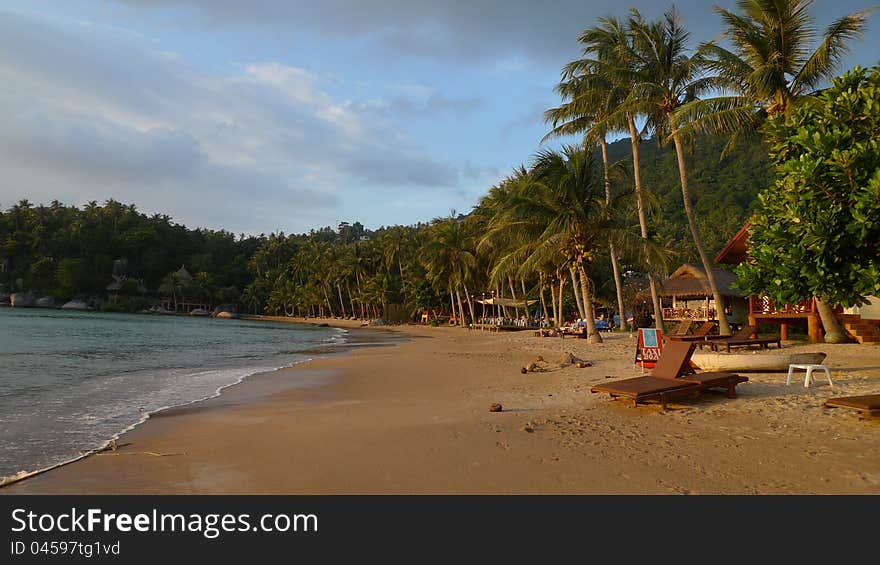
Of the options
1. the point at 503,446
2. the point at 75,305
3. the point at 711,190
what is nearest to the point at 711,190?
the point at 711,190

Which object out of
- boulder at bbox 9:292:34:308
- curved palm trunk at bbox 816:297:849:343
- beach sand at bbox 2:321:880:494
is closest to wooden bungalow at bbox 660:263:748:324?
curved palm trunk at bbox 816:297:849:343

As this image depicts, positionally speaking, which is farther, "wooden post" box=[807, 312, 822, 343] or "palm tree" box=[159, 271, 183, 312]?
"palm tree" box=[159, 271, 183, 312]

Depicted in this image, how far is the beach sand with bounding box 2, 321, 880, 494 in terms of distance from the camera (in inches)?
172

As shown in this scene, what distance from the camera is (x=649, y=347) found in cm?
1055

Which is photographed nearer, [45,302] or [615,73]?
[615,73]

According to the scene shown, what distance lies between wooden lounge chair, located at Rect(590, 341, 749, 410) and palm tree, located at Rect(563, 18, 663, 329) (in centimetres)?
1108

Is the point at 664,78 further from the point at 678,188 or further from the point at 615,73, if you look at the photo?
the point at 678,188

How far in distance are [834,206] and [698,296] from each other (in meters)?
27.8

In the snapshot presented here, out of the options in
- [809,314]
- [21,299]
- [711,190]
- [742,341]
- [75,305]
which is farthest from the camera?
[75,305]

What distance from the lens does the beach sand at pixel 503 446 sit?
4367 mm

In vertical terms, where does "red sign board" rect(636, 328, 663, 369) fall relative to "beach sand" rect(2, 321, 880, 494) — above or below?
above

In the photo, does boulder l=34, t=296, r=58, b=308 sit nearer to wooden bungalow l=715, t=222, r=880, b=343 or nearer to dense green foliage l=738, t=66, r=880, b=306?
wooden bungalow l=715, t=222, r=880, b=343

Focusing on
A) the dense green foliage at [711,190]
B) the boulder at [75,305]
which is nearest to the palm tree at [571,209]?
the dense green foliage at [711,190]
